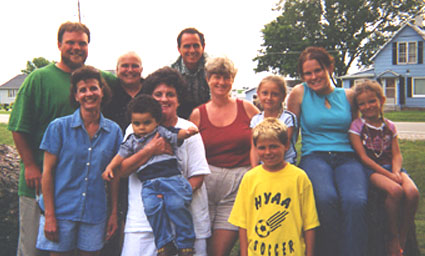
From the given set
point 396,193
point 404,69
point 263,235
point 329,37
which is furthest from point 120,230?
point 329,37

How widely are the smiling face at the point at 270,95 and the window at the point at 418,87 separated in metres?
28.8

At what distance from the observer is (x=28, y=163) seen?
11.4 feet

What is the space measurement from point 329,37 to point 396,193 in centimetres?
3360

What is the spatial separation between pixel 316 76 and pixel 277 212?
5.26 feet

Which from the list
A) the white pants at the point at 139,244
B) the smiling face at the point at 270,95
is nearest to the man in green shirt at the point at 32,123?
the white pants at the point at 139,244

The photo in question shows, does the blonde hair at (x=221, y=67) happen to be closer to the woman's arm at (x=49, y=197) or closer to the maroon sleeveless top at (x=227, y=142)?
the maroon sleeveless top at (x=227, y=142)


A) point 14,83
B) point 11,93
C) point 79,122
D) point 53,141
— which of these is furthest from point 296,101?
point 14,83

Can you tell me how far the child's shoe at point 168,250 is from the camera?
114 inches

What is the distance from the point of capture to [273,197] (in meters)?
3.09

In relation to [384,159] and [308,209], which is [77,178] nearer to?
[308,209]

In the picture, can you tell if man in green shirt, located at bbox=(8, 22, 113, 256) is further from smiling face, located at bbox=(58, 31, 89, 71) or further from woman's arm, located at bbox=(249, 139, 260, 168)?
woman's arm, located at bbox=(249, 139, 260, 168)

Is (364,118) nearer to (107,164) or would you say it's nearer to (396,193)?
(396,193)

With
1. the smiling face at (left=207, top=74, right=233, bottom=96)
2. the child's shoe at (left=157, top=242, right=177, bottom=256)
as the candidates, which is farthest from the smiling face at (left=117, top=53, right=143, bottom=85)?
the child's shoe at (left=157, top=242, right=177, bottom=256)

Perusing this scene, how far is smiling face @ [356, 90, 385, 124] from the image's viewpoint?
12.2 ft
